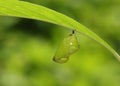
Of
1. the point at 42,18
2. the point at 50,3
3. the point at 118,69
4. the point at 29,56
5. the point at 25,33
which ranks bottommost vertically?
the point at 42,18

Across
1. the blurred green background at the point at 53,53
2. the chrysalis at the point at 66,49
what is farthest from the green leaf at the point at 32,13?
the blurred green background at the point at 53,53

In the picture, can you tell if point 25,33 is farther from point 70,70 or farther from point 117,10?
point 117,10

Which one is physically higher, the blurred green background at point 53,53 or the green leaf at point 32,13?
the blurred green background at point 53,53

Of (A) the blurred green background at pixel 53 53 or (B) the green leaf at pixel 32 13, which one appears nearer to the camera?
(B) the green leaf at pixel 32 13

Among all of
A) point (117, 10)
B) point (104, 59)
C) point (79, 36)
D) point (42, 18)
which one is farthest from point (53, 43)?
point (42, 18)

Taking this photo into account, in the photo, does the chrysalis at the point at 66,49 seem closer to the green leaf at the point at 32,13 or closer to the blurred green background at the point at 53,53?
the green leaf at the point at 32,13

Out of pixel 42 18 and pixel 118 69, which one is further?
pixel 118 69

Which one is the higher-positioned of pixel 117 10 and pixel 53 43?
pixel 117 10

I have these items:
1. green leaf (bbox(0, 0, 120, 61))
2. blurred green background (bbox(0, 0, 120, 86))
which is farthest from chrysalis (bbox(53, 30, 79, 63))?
blurred green background (bbox(0, 0, 120, 86))

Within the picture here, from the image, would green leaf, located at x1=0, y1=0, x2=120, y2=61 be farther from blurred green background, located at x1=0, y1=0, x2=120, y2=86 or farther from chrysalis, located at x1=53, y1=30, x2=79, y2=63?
blurred green background, located at x1=0, y1=0, x2=120, y2=86
